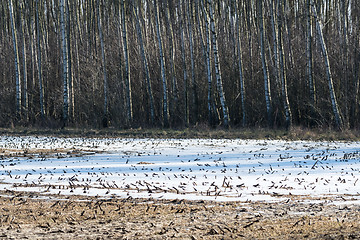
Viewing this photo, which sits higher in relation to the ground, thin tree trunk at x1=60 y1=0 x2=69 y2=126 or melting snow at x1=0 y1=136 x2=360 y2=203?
thin tree trunk at x1=60 y1=0 x2=69 y2=126

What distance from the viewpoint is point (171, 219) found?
631cm

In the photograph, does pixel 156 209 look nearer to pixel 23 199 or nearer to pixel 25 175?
pixel 23 199

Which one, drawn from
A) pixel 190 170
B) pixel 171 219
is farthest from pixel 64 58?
pixel 171 219

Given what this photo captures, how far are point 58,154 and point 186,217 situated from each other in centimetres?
918

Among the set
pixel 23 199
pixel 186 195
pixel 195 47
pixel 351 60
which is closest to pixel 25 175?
pixel 23 199

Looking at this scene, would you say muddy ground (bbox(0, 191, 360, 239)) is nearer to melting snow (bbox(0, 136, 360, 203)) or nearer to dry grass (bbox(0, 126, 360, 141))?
melting snow (bbox(0, 136, 360, 203))

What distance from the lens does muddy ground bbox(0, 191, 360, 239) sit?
5555 millimetres

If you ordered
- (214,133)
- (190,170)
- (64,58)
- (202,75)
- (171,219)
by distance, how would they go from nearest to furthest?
(171,219) → (190,170) → (214,133) → (64,58) → (202,75)

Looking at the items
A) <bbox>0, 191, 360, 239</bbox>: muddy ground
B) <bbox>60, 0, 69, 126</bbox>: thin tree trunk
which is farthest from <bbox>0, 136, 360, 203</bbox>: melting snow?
<bbox>60, 0, 69, 126</bbox>: thin tree trunk

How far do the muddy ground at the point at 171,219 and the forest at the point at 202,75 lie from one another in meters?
15.9

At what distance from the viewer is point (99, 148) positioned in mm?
16766

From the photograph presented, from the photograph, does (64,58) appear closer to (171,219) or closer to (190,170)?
(190,170)

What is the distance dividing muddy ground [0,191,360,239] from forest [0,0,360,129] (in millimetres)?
15923

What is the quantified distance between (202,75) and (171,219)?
951 inches
